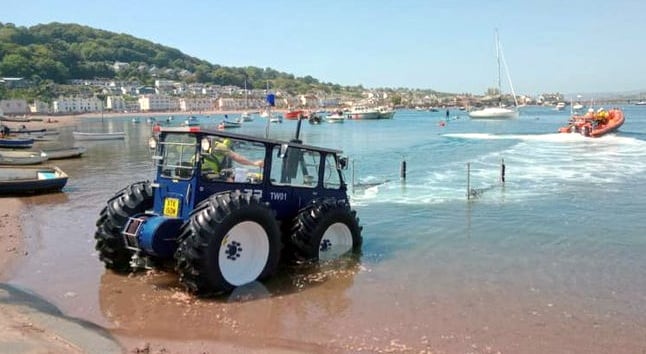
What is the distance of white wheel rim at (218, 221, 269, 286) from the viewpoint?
883 cm

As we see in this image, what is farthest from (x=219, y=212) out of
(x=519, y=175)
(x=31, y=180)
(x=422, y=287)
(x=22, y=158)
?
(x=22, y=158)

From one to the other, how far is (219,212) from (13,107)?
166884 mm

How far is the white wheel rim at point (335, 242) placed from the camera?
11094 mm

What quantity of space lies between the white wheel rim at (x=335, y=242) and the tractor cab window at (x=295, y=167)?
0.93 metres

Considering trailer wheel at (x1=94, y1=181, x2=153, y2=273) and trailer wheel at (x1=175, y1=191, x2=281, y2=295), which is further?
trailer wheel at (x1=94, y1=181, x2=153, y2=273)

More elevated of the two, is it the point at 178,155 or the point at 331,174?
the point at 178,155

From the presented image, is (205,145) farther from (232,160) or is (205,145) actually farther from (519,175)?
(519,175)

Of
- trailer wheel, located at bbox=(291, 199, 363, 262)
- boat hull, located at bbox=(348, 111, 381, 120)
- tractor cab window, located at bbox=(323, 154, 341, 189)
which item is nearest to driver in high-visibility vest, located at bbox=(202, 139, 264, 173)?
trailer wheel, located at bbox=(291, 199, 363, 262)

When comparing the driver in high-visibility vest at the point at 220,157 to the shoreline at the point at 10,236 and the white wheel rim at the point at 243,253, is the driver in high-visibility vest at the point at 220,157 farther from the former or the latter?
the shoreline at the point at 10,236

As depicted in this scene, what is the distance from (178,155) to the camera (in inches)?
363

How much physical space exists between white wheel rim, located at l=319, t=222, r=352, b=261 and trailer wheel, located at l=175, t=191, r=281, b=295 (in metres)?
1.70

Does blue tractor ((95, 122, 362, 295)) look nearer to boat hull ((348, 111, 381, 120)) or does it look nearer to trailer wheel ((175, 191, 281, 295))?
trailer wheel ((175, 191, 281, 295))

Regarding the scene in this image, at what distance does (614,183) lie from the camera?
23.5 meters

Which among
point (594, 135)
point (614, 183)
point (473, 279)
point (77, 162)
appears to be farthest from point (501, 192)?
point (594, 135)
